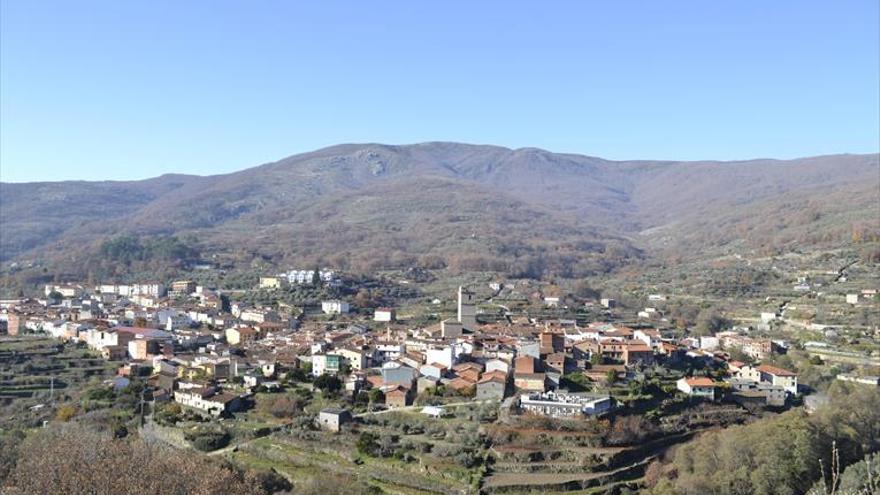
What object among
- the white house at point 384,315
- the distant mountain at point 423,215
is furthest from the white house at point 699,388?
the distant mountain at point 423,215

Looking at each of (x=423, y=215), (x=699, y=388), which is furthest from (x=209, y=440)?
(x=423, y=215)

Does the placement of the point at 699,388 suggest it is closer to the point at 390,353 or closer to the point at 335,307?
the point at 390,353

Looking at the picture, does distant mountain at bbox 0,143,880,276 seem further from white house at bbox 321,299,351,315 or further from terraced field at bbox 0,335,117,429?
terraced field at bbox 0,335,117,429

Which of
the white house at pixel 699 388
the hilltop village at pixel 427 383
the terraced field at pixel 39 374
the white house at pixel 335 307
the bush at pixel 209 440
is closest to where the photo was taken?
the hilltop village at pixel 427 383

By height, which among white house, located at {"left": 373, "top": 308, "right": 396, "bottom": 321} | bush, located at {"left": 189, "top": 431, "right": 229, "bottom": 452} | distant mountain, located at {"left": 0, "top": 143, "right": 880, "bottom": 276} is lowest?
bush, located at {"left": 189, "top": 431, "right": 229, "bottom": 452}

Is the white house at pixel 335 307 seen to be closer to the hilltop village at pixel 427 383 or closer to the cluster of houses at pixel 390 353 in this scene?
the cluster of houses at pixel 390 353

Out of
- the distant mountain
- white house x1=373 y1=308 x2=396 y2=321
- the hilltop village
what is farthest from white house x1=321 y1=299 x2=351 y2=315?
the distant mountain
